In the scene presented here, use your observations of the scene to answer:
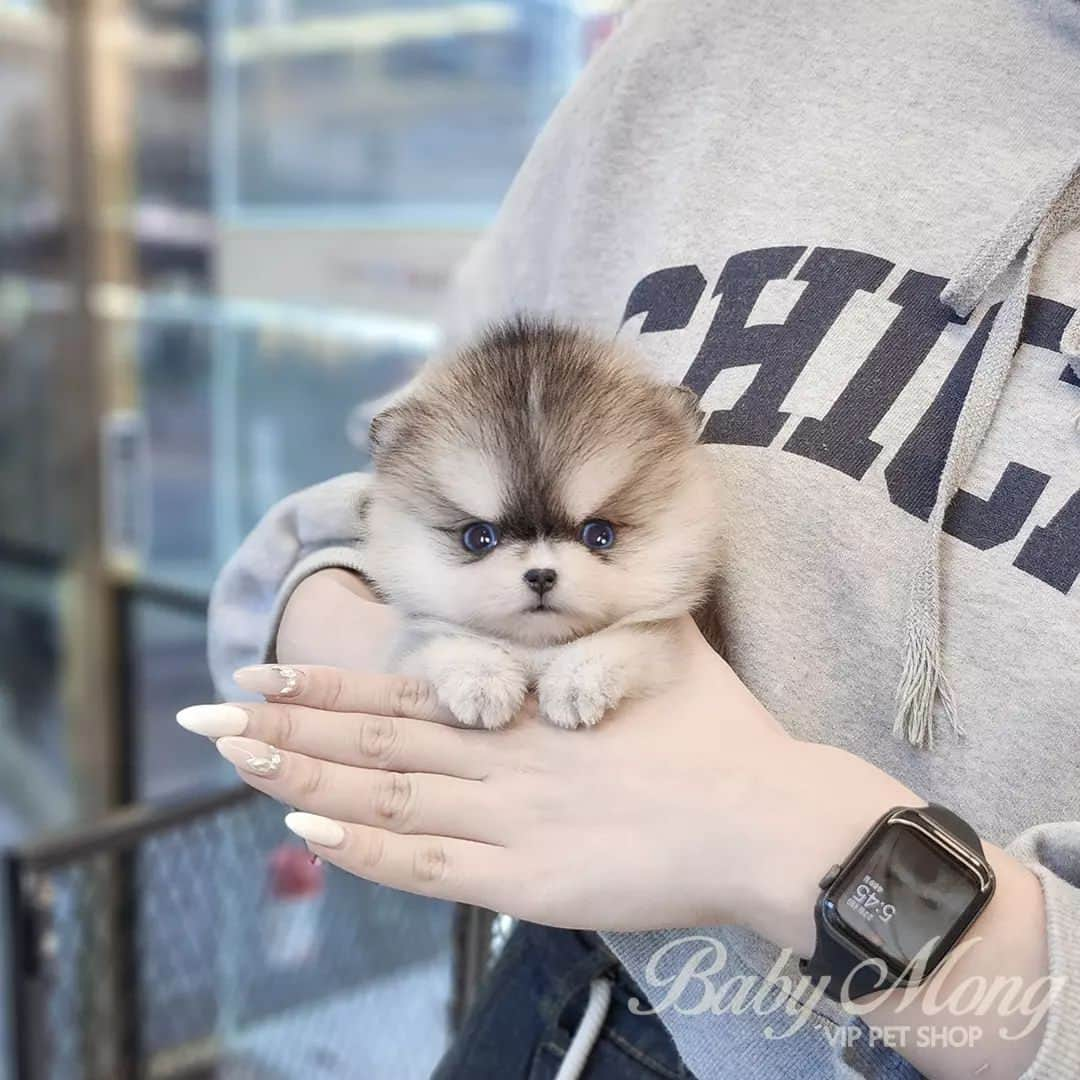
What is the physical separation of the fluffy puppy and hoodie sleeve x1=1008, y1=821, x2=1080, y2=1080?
233mm

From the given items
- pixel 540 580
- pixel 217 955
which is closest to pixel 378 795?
pixel 540 580

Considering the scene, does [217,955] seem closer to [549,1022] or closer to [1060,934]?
[549,1022]

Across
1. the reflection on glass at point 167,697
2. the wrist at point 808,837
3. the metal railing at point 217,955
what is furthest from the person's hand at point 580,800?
the reflection on glass at point 167,697

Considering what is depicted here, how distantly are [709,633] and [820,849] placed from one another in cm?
22

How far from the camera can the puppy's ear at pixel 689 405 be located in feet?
2.58

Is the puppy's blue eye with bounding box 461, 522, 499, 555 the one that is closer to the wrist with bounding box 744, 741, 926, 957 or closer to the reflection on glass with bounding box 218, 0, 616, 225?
the wrist with bounding box 744, 741, 926, 957

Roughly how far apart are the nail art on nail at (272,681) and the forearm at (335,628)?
0.11 meters

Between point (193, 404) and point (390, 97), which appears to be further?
point (193, 404)

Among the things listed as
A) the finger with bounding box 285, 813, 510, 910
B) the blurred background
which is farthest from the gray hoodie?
the blurred background

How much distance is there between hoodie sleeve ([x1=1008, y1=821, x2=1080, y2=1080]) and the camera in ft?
1.83

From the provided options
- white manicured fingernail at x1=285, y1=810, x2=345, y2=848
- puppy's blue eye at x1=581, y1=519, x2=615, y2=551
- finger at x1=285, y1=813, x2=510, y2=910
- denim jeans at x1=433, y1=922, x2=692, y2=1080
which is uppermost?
puppy's blue eye at x1=581, y1=519, x2=615, y2=551

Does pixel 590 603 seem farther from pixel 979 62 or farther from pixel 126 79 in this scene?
pixel 126 79

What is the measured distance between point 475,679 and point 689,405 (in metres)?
0.25

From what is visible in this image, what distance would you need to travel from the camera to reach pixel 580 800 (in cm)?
67
